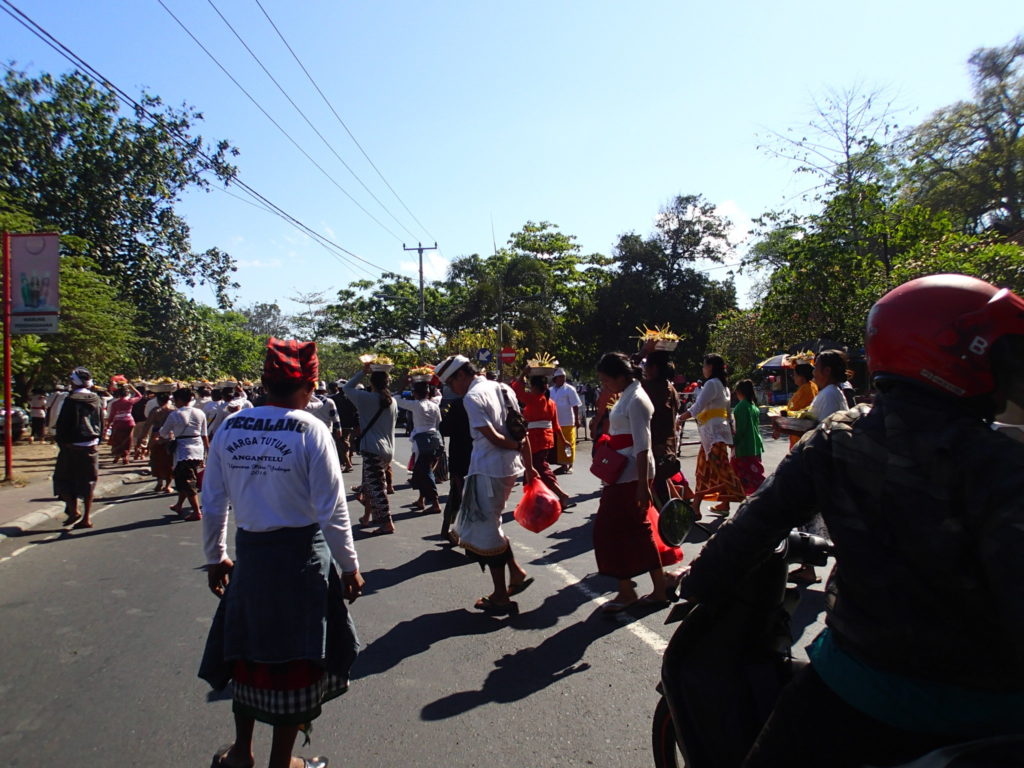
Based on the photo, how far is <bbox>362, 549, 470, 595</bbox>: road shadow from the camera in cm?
589

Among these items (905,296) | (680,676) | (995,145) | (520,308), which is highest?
(995,145)

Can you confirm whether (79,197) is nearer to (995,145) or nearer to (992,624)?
(992,624)

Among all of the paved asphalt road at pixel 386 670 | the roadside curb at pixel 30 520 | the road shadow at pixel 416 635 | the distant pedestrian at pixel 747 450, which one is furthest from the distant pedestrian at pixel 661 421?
the roadside curb at pixel 30 520

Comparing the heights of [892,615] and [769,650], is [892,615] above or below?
above

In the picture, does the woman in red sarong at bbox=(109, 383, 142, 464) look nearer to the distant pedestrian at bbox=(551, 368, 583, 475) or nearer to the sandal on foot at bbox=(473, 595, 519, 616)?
the distant pedestrian at bbox=(551, 368, 583, 475)

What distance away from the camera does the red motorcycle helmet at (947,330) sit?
4.82 ft

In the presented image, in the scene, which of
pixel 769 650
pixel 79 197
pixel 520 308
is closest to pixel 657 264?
pixel 520 308

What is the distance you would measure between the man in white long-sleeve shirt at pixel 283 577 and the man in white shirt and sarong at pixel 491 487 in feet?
6.95

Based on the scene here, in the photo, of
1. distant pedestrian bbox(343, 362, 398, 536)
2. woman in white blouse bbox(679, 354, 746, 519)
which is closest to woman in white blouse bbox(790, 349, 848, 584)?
woman in white blouse bbox(679, 354, 746, 519)

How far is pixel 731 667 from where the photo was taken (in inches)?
78.2

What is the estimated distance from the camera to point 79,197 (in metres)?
25.7

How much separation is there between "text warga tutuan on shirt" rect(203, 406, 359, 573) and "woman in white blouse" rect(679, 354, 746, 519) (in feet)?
18.6

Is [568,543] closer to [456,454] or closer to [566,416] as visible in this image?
[456,454]

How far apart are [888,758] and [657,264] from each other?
3840 cm
